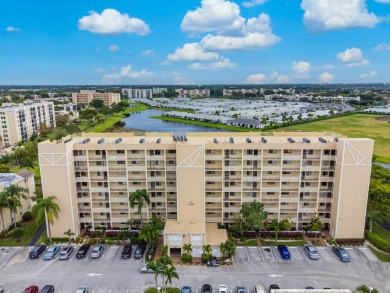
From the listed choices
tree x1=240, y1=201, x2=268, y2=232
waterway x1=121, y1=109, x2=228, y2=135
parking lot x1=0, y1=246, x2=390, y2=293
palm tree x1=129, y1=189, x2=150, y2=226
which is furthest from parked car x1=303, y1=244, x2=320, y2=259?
waterway x1=121, y1=109, x2=228, y2=135

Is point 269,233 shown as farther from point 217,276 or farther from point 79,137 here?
point 79,137

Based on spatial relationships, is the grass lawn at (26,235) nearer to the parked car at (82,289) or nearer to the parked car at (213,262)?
the parked car at (82,289)

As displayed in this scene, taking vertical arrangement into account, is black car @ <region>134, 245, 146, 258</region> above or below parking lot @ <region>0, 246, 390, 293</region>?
above

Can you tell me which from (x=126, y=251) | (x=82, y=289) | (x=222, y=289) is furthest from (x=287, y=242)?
(x=82, y=289)

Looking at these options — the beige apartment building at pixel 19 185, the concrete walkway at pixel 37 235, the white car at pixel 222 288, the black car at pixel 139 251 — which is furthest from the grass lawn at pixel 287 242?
the beige apartment building at pixel 19 185

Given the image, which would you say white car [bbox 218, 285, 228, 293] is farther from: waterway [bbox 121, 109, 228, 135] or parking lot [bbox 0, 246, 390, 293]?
waterway [bbox 121, 109, 228, 135]

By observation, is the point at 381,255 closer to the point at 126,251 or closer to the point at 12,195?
the point at 126,251
